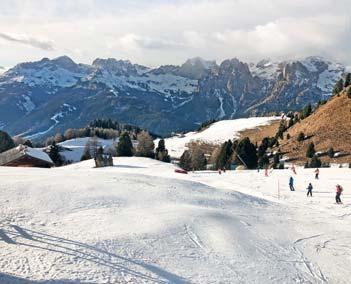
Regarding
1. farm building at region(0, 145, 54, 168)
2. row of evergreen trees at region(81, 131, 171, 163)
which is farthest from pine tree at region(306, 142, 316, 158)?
farm building at region(0, 145, 54, 168)

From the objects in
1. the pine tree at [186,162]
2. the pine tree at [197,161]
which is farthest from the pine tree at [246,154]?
the pine tree at [186,162]

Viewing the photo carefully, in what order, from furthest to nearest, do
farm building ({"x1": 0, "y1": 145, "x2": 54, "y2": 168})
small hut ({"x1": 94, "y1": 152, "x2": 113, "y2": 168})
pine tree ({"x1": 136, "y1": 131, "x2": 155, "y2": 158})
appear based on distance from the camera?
pine tree ({"x1": 136, "y1": 131, "x2": 155, "y2": 158})
small hut ({"x1": 94, "y1": 152, "x2": 113, "y2": 168})
farm building ({"x1": 0, "y1": 145, "x2": 54, "y2": 168})

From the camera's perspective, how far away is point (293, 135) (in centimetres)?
13800

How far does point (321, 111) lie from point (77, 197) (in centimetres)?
11704

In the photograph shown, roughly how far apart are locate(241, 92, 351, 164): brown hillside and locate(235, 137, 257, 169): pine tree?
29.8 feet

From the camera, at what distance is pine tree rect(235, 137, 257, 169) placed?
11466cm

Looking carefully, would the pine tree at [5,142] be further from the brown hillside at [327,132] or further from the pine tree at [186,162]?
the brown hillside at [327,132]

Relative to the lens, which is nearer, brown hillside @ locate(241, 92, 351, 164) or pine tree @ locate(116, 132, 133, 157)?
brown hillside @ locate(241, 92, 351, 164)

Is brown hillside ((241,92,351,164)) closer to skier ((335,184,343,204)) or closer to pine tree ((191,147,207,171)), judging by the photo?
pine tree ((191,147,207,171))

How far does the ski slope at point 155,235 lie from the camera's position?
23.5 metres

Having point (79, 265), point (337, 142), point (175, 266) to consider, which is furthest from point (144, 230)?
point (337, 142)

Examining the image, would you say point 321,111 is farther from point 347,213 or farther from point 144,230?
point 144,230

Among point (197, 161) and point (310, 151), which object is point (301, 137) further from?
point (197, 161)

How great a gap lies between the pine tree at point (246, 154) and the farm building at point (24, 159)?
49070mm
